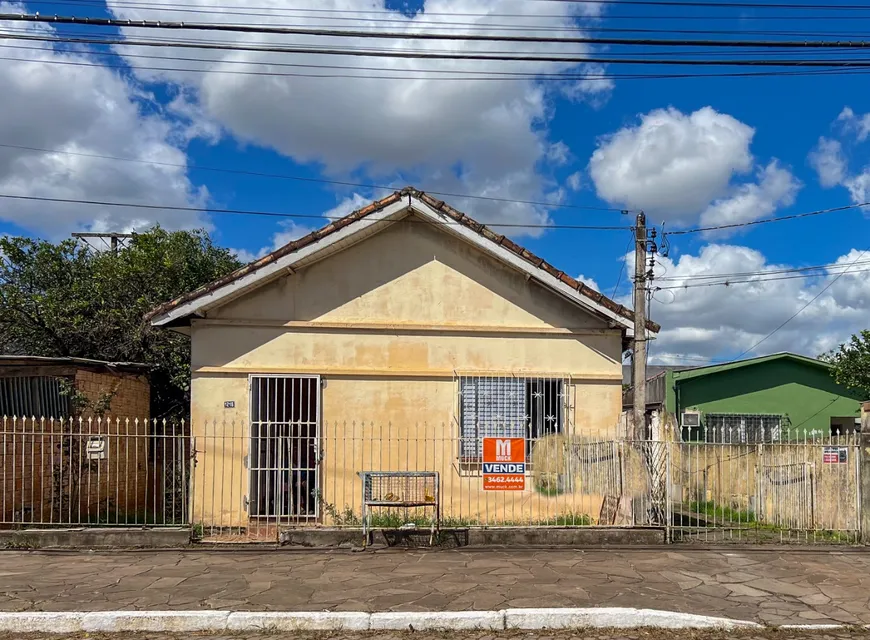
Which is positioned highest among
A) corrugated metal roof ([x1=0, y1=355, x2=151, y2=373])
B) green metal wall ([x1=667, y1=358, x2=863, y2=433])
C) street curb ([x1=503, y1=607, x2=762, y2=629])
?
corrugated metal roof ([x1=0, y1=355, x2=151, y2=373])

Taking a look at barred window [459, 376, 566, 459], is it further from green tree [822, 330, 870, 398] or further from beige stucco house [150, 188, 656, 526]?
green tree [822, 330, 870, 398]

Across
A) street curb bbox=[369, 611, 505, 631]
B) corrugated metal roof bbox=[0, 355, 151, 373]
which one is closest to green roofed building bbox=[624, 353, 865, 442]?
corrugated metal roof bbox=[0, 355, 151, 373]

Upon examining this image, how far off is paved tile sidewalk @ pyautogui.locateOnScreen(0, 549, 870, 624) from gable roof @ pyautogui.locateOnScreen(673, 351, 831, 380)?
35.8 ft

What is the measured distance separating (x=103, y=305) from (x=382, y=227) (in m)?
9.40

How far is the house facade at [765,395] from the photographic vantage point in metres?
20.2

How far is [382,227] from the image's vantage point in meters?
11.5

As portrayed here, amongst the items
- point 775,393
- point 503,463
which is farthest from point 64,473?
point 775,393

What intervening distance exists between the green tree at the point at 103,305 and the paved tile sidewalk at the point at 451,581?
8.38 meters

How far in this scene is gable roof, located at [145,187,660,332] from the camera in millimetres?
10766

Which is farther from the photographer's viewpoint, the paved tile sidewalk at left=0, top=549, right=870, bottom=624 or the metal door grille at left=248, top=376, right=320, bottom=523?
the metal door grille at left=248, top=376, right=320, bottom=523

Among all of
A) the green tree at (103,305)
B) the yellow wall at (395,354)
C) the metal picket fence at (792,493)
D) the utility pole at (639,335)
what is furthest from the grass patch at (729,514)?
the green tree at (103,305)

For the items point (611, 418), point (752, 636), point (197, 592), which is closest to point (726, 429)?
point (611, 418)

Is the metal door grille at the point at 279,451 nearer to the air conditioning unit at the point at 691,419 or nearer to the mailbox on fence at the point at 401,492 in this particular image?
the mailbox on fence at the point at 401,492

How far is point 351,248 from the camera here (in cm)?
1146
